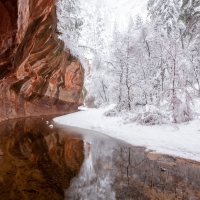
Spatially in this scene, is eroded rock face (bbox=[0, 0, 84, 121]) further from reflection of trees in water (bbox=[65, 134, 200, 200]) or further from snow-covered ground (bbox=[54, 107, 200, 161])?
snow-covered ground (bbox=[54, 107, 200, 161])

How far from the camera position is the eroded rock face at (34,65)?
7.02m

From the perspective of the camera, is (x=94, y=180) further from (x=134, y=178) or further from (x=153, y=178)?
(x=153, y=178)

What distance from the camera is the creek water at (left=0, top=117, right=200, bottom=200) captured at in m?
3.19

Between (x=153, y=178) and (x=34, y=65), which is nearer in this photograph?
(x=153, y=178)

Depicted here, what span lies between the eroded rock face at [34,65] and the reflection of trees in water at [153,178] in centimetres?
594

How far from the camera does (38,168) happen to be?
14.0 feet

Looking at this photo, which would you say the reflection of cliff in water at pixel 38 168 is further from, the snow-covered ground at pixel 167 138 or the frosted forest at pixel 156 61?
the frosted forest at pixel 156 61

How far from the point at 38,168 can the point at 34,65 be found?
12936mm

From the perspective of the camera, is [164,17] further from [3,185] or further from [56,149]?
[3,185]

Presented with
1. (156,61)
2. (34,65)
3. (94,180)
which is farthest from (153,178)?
(34,65)

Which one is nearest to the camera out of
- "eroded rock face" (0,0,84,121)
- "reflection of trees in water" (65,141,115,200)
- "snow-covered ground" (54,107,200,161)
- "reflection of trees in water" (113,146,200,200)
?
"reflection of trees in water" (65,141,115,200)

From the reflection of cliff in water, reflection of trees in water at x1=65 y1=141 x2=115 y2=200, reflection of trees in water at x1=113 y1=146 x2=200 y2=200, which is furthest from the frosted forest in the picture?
the reflection of cliff in water

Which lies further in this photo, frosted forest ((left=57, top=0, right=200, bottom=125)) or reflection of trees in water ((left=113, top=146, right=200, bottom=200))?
frosted forest ((left=57, top=0, right=200, bottom=125))

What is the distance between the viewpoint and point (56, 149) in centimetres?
602
